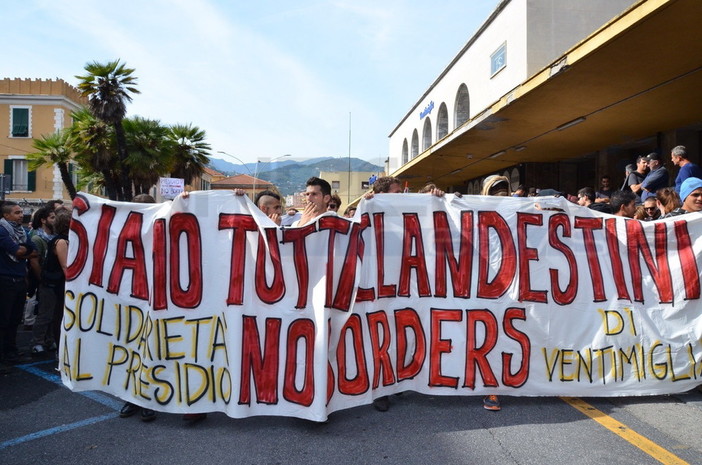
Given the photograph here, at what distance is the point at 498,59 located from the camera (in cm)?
1881

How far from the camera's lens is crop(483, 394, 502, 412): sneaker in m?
3.75

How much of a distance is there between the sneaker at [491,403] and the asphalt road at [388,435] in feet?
0.20

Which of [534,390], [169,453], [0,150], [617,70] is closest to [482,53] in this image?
[617,70]

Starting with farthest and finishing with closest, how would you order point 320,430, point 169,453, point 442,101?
1. point 442,101
2. point 320,430
3. point 169,453

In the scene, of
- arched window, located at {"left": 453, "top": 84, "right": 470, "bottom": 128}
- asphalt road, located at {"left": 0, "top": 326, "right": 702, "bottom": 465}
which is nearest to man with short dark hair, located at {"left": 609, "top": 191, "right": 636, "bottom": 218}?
asphalt road, located at {"left": 0, "top": 326, "right": 702, "bottom": 465}

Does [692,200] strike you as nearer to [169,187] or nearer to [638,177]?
[638,177]

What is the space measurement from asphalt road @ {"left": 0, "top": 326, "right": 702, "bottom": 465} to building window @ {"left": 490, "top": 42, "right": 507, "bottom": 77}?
16.3 metres

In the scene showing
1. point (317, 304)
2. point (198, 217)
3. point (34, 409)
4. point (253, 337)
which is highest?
point (198, 217)

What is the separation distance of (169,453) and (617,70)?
293 inches

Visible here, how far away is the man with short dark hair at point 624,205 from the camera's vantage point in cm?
511

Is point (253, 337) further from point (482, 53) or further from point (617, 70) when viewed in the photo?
point (482, 53)

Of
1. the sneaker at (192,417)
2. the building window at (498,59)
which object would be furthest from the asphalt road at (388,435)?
the building window at (498,59)

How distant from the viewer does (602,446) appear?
319cm

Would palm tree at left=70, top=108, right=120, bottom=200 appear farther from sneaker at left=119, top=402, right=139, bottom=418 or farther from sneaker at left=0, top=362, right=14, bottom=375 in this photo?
sneaker at left=119, top=402, right=139, bottom=418
